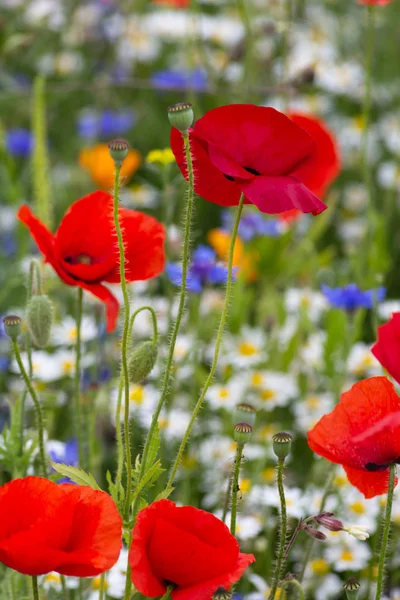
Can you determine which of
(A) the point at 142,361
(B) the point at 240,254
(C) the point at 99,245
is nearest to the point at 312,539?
(A) the point at 142,361

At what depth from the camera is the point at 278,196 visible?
2.67ft

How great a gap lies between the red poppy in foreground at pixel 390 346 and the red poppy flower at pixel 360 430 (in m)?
0.09

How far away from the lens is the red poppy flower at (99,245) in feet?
3.23

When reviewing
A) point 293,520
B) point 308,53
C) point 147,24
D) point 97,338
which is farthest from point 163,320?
point 147,24

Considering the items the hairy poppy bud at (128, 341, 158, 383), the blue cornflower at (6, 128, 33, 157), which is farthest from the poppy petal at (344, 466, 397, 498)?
the blue cornflower at (6, 128, 33, 157)

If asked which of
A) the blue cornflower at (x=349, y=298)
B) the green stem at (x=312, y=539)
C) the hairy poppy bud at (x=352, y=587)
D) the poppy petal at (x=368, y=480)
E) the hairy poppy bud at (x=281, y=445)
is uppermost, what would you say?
the hairy poppy bud at (x=281, y=445)

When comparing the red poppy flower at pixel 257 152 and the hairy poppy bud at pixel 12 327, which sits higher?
the red poppy flower at pixel 257 152

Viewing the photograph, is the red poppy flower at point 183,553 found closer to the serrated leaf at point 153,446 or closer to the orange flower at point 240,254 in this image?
the serrated leaf at point 153,446

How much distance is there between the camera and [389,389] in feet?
2.74

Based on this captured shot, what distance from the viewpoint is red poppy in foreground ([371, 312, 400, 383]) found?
0.74 meters

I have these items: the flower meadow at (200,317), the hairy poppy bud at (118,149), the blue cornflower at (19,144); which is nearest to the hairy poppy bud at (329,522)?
the flower meadow at (200,317)

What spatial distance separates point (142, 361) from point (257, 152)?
0.75 feet

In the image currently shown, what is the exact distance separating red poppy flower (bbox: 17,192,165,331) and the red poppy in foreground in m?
0.32

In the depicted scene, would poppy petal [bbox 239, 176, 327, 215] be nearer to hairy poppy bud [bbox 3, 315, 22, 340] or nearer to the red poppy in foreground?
the red poppy in foreground
